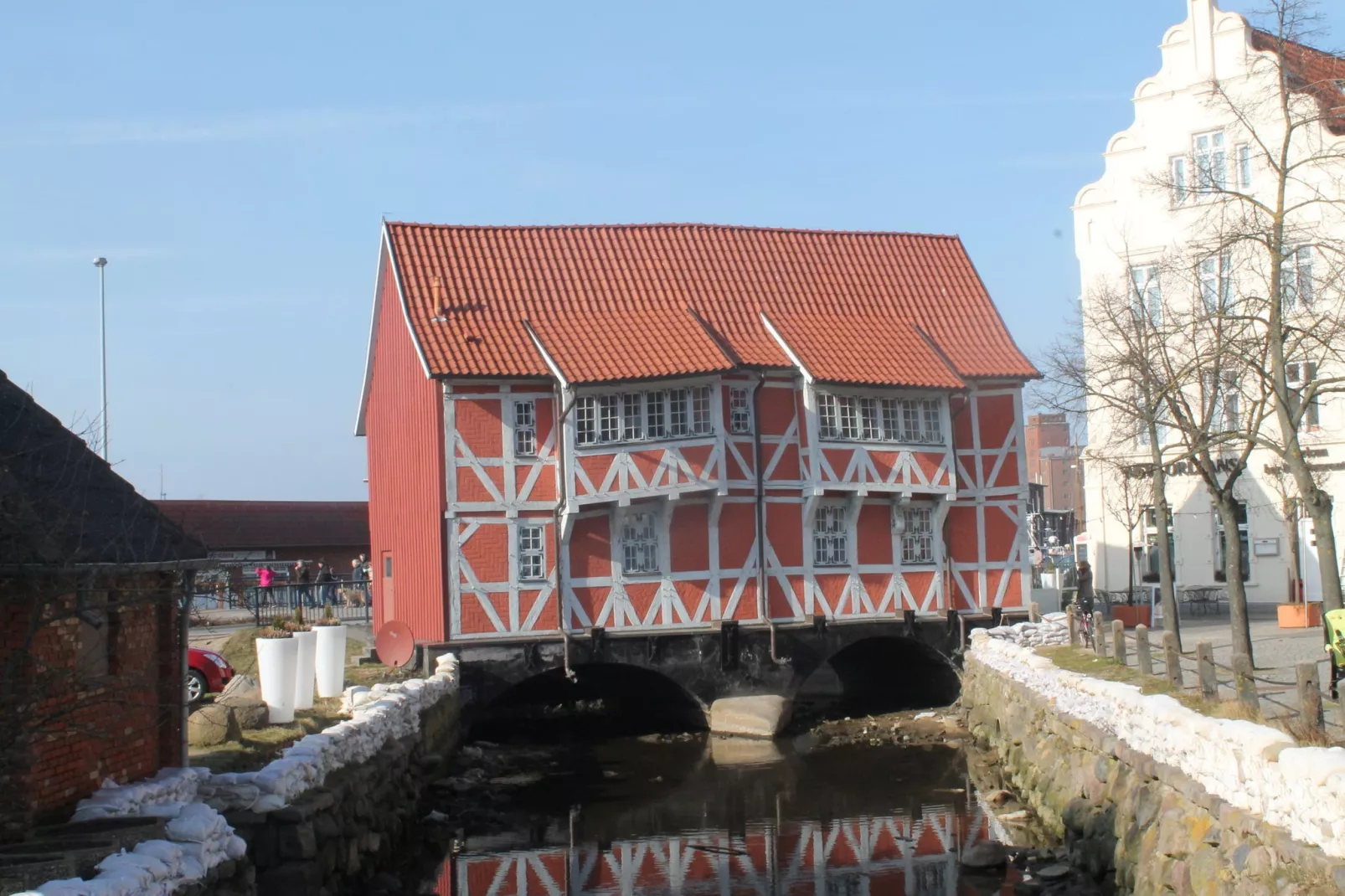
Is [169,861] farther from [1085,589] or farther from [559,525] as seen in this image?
[1085,589]

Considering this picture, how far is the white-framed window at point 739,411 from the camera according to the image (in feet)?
92.7

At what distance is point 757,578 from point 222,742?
543 inches

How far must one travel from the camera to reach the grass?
15.1 meters

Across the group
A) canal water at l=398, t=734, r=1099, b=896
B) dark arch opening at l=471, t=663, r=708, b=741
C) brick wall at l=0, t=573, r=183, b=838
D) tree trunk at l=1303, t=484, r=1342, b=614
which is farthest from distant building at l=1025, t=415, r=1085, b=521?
brick wall at l=0, t=573, r=183, b=838

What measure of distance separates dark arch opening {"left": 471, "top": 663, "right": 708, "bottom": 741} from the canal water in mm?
2504

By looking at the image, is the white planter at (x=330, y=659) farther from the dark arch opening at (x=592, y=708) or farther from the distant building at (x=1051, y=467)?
the distant building at (x=1051, y=467)

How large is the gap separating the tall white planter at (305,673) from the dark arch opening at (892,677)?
1348 centimetres

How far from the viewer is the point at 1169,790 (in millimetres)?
13188

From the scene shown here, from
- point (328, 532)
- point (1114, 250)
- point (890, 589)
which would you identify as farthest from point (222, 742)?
point (328, 532)

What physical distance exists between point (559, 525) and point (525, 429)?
185 centimetres

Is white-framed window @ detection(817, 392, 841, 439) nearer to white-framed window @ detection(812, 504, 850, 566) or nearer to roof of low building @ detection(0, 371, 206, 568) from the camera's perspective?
white-framed window @ detection(812, 504, 850, 566)

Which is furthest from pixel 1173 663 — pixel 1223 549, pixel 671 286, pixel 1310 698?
pixel 1223 549

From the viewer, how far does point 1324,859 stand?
912 centimetres

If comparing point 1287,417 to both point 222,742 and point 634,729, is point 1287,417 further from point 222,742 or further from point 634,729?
point 634,729
